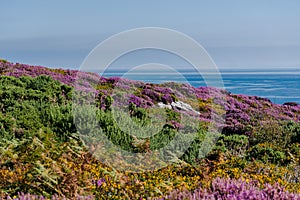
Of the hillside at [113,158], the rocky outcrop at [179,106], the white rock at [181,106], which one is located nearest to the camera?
the hillside at [113,158]

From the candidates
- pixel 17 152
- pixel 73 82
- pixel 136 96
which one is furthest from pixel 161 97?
pixel 17 152

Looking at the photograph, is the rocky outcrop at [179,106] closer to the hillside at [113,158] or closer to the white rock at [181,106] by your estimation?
the white rock at [181,106]

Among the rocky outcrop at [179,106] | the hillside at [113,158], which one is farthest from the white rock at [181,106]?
the hillside at [113,158]

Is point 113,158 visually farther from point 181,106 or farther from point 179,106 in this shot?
point 181,106

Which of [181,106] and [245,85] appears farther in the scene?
[245,85]

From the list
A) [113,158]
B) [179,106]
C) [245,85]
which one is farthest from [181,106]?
[245,85]

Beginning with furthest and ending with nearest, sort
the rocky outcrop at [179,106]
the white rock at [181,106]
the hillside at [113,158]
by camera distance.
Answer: the white rock at [181,106] < the rocky outcrop at [179,106] < the hillside at [113,158]

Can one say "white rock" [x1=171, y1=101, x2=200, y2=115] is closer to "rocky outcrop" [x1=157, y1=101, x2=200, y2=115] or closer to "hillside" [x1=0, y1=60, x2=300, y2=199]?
"rocky outcrop" [x1=157, y1=101, x2=200, y2=115]

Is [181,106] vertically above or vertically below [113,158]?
above

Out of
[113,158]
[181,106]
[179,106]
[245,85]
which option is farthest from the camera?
[245,85]

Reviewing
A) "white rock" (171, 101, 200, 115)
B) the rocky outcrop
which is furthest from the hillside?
"white rock" (171, 101, 200, 115)

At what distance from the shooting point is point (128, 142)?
32.4 ft

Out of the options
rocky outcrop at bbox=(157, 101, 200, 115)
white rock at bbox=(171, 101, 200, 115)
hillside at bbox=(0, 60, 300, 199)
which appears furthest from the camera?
Answer: white rock at bbox=(171, 101, 200, 115)

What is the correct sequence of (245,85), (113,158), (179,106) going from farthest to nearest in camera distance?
1. (245,85)
2. (179,106)
3. (113,158)
